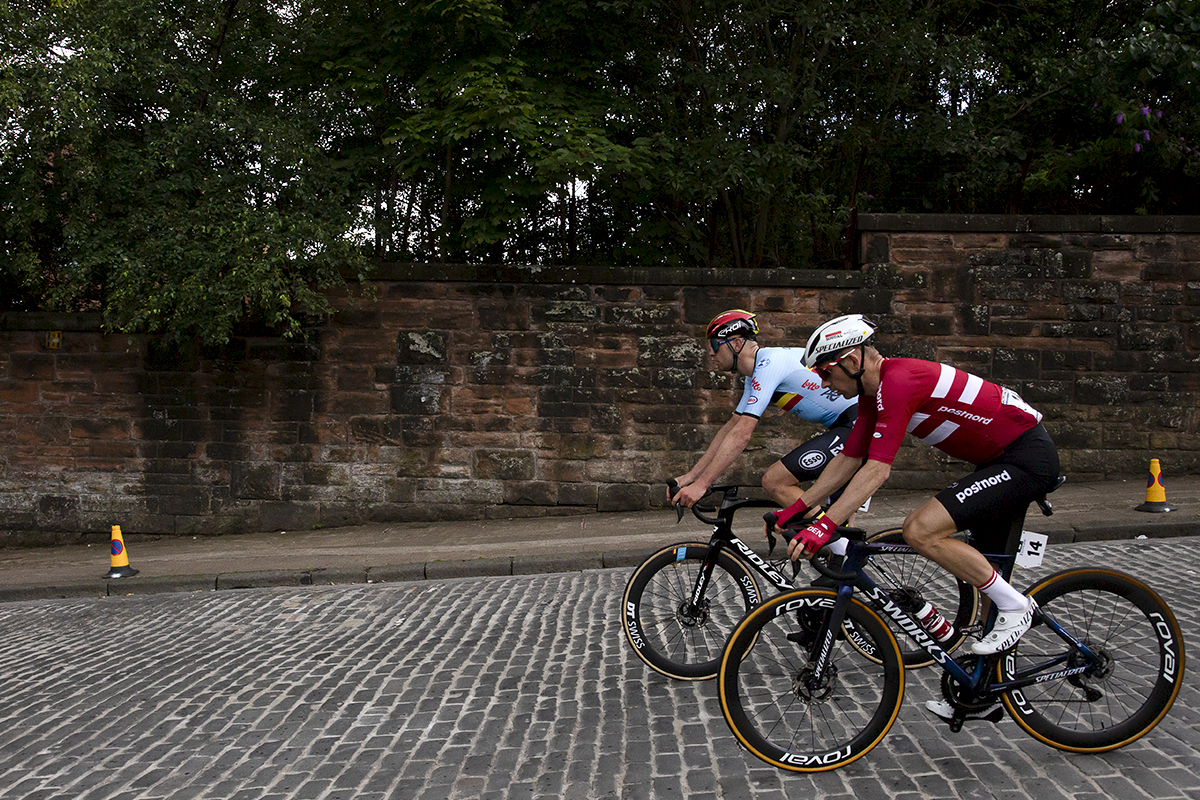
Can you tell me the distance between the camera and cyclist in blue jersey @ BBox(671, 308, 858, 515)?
5086mm

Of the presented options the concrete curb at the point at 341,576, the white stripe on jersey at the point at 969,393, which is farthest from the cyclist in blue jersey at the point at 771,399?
the concrete curb at the point at 341,576

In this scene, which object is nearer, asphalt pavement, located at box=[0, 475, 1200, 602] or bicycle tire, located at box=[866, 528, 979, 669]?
bicycle tire, located at box=[866, 528, 979, 669]

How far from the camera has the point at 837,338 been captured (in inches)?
153

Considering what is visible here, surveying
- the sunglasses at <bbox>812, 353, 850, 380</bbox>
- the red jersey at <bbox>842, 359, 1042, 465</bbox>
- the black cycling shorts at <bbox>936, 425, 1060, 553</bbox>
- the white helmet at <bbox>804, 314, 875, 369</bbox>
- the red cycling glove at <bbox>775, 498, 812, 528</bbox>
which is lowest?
the red cycling glove at <bbox>775, 498, 812, 528</bbox>

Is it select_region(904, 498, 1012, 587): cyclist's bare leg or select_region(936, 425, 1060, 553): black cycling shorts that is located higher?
select_region(936, 425, 1060, 553): black cycling shorts

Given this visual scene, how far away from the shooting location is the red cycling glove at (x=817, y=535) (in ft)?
11.9

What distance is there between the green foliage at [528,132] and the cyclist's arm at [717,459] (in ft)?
16.9

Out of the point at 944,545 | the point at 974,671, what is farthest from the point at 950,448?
the point at 974,671

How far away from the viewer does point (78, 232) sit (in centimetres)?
948

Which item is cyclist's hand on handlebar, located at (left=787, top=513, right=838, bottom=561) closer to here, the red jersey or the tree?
the red jersey

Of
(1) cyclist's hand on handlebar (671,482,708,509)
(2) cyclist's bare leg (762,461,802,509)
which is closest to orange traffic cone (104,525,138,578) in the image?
(1) cyclist's hand on handlebar (671,482,708,509)

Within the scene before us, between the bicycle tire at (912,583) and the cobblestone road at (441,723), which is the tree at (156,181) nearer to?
the cobblestone road at (441,723)

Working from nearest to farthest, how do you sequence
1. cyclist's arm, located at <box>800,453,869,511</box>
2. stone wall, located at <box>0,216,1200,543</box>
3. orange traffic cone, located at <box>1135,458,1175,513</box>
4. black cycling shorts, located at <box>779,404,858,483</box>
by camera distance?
cyclist's arm, located at <box>800,453,869,511</box> < black cycling shorts, located at <box>779,404,858,483</box> < orange traffic cone, located at <box>1135,458,1175,513</box> < stone wall, located at <box>0,216,1200,543</box>

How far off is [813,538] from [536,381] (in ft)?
24.3
